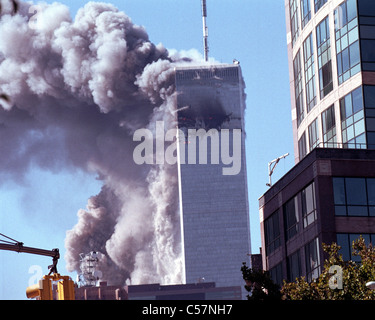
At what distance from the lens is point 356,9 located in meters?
62.8

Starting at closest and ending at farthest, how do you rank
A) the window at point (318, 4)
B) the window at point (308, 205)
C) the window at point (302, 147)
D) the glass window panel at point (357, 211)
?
the glass window panel at point (357, 211) < the window at point (308, 205) < the window at point (318, 4) < the window at point (302, 147)

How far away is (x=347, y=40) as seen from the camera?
63.8 metres

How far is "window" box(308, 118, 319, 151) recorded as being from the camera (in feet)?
229

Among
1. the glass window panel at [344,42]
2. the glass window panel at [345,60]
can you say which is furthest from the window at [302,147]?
the glass window panel at [344,42]

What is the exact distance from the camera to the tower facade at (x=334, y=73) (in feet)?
204

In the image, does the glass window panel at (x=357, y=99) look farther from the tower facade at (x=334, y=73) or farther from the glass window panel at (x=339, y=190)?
the glass window panel at (x=339, y=190)

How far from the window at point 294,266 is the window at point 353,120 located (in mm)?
8190

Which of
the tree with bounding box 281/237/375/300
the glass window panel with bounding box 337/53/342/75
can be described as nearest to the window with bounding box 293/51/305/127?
the glass window panel with bounding box 337/53/342/75

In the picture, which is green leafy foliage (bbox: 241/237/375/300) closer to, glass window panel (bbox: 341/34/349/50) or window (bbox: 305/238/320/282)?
window (bbox: 305/238/320/282)

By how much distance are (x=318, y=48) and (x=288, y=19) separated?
1142cm

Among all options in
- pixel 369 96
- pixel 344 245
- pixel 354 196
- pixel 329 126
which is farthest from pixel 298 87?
pixel 344 245

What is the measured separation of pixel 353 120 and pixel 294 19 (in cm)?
1634
